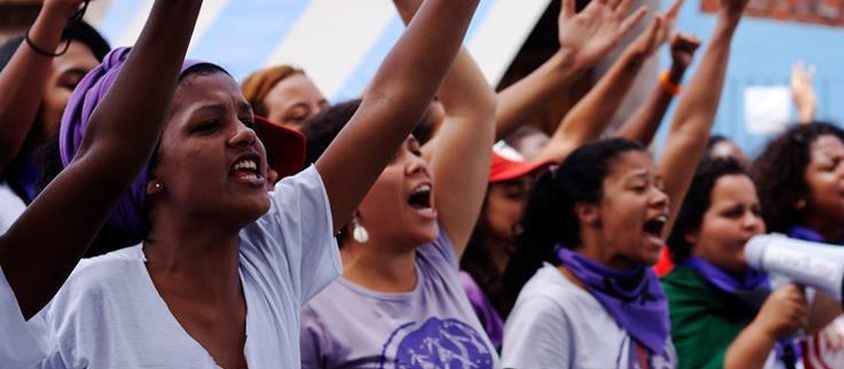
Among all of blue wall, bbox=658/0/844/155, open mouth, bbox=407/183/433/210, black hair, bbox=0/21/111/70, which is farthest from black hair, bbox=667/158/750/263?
blue wall, bbox=658/0/844/155

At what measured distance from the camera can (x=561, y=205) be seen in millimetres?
4246

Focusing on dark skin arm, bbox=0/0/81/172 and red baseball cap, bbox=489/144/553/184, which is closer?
dark skin arm, bbox=0/0/81/172

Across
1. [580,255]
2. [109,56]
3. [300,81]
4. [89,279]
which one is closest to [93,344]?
[89,279]

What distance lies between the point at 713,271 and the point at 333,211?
2.26 meters

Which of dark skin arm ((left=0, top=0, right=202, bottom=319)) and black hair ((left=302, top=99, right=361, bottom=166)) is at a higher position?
dark skin arm ((left=0, top=0, right=202, bottom=319))

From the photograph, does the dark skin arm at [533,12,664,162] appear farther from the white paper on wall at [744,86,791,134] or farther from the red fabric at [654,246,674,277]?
the white paper on wall at [744,86,791,134]

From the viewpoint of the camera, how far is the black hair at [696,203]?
492 centimetres

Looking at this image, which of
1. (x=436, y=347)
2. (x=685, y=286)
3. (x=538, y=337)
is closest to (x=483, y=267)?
(x=685, y=286)

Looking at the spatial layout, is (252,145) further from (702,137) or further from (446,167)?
(702,137)

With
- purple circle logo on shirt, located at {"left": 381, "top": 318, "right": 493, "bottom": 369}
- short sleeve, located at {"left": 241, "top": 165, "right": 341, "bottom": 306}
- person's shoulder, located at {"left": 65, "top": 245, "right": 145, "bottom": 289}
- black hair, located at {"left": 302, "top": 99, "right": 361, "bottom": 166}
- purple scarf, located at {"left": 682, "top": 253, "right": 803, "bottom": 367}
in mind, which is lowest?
purple scarf, located at {"left": 682, "top": 253, "right": 803, "bottom": 367}

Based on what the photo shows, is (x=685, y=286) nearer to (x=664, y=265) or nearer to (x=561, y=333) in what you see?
(x=664, y=265)

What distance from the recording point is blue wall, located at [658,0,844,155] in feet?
36.2

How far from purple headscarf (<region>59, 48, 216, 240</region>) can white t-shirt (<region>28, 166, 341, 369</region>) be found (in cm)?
7

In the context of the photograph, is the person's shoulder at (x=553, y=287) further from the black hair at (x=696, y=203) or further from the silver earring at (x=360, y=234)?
the black hair at (x=696, y=203)
